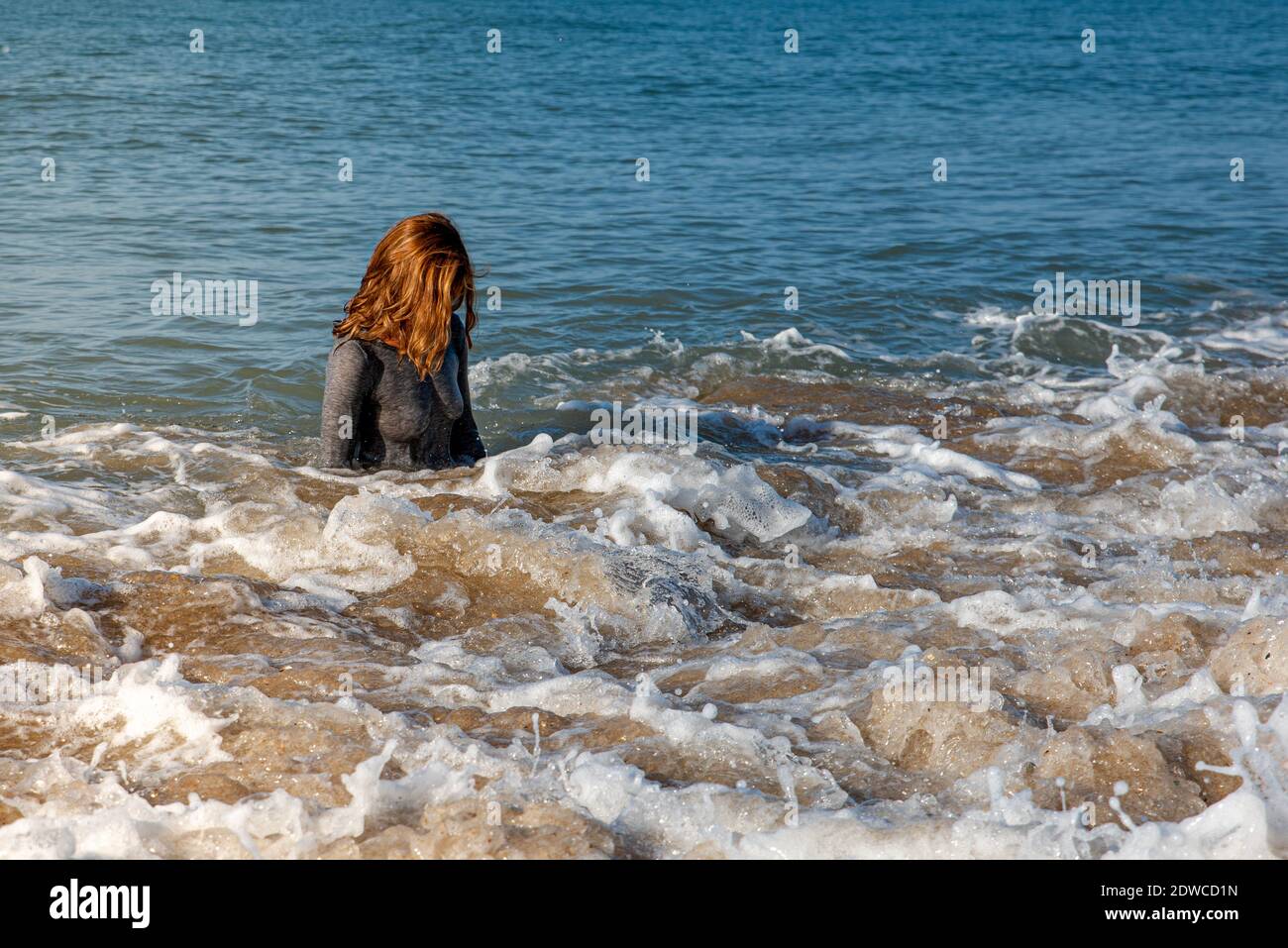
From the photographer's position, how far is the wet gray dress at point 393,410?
5762 mm

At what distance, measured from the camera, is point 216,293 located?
10852 mm

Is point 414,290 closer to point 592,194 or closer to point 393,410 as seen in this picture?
point 393,410

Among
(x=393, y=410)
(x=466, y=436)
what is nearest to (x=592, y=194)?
(x=466, y=436)

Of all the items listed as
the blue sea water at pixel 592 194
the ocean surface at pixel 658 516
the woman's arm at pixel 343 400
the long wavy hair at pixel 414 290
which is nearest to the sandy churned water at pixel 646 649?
the ocean surface at pixel 658 516

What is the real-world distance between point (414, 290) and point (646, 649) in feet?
6.36

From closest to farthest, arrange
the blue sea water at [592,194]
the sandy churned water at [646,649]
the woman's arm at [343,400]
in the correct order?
the sandy churned water at [646,649] < the woman's arm at [343,400] < the blue sea water at [592,194]

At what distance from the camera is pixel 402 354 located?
19.0 ft

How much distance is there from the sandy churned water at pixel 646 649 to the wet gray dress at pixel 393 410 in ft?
0.53

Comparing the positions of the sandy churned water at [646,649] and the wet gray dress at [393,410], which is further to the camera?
the wet gray dress at [393,410]

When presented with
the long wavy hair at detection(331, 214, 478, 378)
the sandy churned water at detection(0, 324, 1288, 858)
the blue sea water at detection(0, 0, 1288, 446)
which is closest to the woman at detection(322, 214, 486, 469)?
the long wavy hair at detection(331, 214, 478, 378)

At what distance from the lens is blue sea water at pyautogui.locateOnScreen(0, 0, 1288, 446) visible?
32.1ft

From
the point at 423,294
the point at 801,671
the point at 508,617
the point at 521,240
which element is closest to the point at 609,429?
the point at 423,294

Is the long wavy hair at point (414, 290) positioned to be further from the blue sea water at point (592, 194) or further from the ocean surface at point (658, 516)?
the blue sea water at point (592, 194)

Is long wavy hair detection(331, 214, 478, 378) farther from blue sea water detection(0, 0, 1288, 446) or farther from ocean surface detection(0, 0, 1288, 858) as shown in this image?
blue sea water detection(0, 0, 1288, 446)
